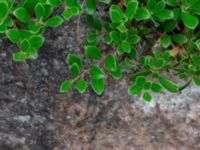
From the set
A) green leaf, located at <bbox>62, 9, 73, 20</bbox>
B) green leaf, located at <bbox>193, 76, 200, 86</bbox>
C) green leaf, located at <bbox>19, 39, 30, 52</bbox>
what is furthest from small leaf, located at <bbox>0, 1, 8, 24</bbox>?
green leaf, located at <bbox>193, 76, 200, 86</bbox>

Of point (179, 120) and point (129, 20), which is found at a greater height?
point (129, 20)

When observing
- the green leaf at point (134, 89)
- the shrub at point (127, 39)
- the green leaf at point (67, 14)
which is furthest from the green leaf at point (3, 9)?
the green leaf at point (134, 89)

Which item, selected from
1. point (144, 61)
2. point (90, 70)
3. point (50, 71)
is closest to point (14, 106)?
point (50, 71)

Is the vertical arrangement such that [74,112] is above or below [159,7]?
below

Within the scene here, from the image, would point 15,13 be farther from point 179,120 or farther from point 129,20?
point 179,120

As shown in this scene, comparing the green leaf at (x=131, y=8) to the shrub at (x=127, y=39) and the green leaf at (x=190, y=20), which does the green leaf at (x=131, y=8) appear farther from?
the green leaf at (x=190, y=20)

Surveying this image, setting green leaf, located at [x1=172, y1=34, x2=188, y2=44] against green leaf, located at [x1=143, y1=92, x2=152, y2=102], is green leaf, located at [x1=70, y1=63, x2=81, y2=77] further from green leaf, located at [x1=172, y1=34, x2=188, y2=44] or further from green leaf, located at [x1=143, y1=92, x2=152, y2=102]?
green leaf, located at [x1=172, y1=34, x2=188, y2=44]

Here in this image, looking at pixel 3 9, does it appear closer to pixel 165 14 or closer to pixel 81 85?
pixel 81 85

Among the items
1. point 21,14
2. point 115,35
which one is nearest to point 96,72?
point 115,35
